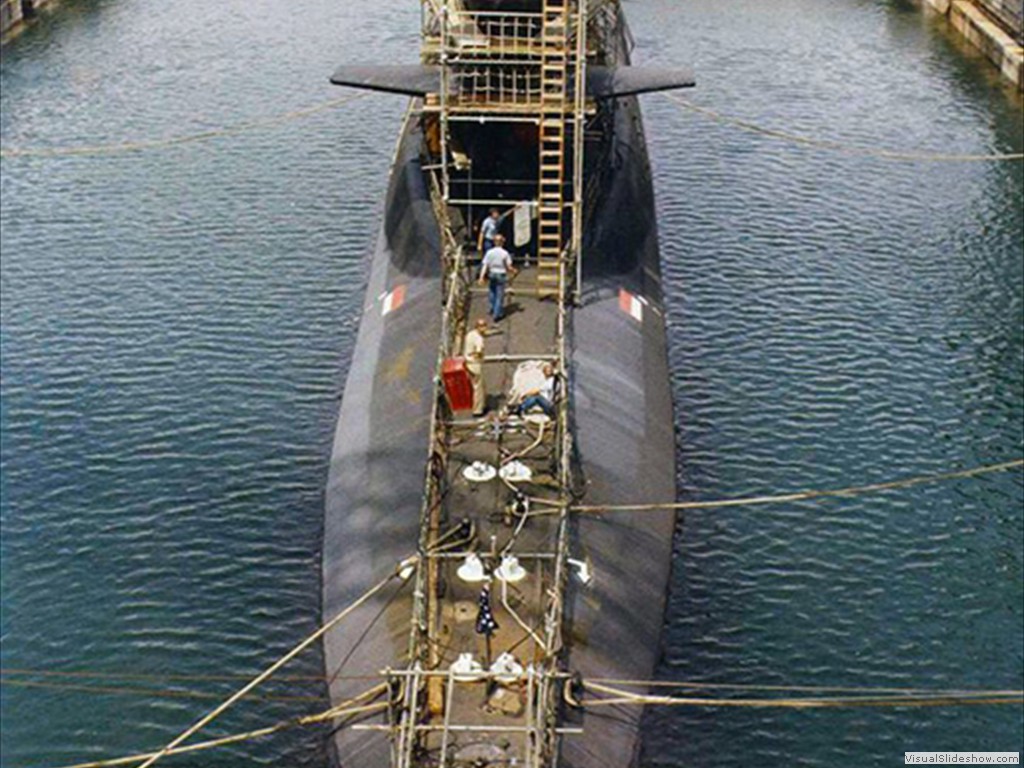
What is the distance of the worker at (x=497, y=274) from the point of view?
3619 cm

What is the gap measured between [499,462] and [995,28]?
200 ft

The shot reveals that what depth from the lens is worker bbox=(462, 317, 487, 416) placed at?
32031 millimetres

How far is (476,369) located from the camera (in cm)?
3209

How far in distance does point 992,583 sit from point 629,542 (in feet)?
32.2

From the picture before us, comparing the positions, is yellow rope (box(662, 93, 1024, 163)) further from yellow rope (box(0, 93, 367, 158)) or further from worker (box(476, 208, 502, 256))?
worker (box(476, 208, 502, 256))

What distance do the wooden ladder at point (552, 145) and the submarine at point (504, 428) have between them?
111 mm

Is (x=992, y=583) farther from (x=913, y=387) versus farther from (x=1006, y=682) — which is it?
(x=913, y=387)

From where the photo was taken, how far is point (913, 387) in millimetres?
43812

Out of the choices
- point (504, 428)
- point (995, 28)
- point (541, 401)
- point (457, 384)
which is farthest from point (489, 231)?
point (995, 28)

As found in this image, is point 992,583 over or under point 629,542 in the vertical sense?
under

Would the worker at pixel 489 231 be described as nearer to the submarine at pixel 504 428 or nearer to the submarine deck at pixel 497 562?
the submarine at pixel 504 428

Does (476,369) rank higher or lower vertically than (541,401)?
higher

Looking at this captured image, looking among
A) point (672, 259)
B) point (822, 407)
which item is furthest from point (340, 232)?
point (822, 407)

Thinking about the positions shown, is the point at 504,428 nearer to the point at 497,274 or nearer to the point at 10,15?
the point at 497,274
